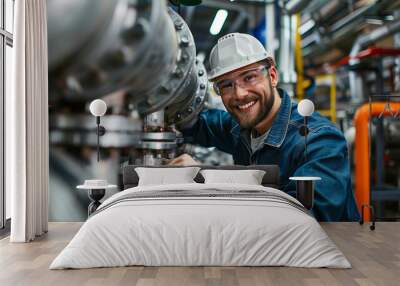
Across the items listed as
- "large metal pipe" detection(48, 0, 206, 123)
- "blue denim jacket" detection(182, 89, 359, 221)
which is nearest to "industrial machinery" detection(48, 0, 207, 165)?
"large metal pipe" detection(48, 0, 206, 123)

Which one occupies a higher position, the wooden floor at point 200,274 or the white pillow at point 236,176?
the white pillow at point 236,176

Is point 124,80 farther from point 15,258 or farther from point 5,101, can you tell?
point 15,258

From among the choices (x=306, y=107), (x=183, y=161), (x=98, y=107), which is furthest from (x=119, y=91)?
(x=306, y=107)

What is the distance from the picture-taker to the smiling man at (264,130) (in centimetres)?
504

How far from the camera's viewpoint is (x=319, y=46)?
17.3ft

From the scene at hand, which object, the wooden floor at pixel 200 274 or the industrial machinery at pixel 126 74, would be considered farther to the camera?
the industrial machinery at pixel 126 74

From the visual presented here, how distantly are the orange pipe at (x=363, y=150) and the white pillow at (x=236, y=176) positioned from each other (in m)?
1.18

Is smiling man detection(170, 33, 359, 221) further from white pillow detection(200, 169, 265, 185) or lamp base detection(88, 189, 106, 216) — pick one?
lamp base detection(88, 189, 106, 216)

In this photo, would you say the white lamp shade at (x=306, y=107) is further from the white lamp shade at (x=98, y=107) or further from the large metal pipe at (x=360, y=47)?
the white lamp shade at (x=98, y=107)

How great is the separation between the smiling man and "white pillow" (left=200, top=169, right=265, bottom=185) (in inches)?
15.8

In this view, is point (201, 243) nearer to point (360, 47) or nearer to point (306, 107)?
point (306, 107)

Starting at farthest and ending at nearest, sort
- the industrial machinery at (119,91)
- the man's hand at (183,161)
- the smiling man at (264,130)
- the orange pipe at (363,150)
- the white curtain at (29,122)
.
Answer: the orange pipe at (363,150) < the man's hand at (183,161) < the smiling man at (264,130) < the white curtain at (29,122) < the industrial machinery at (119,91)

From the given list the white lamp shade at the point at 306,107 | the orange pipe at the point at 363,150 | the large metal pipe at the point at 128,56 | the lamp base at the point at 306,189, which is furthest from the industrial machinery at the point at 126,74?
the orange pipe at the point at 363,150

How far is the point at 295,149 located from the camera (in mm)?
5047
